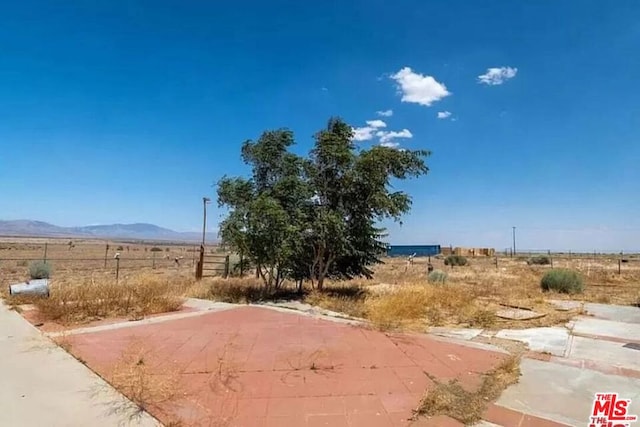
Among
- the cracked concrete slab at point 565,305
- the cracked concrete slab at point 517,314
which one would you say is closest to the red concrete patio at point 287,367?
the cracked concrete slab at point 517,314

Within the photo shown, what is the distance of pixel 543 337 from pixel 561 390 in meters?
3.10

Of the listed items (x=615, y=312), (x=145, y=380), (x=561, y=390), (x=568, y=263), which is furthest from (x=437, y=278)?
(x=568, y=263)

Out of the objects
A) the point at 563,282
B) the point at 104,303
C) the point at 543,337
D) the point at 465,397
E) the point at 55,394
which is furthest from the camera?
the point at 563,282

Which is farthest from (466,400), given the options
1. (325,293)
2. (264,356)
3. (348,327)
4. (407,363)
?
(325,293)

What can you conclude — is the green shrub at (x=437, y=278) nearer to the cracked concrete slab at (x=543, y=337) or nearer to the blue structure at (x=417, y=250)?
the cracked concrete slab at (x=543, y=337)

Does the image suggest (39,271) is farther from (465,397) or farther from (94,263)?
(94,263)

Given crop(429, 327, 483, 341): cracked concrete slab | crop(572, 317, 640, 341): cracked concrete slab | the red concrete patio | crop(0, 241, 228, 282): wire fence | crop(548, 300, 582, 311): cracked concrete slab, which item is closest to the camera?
the red concrete patio

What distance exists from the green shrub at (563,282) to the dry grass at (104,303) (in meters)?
12.5

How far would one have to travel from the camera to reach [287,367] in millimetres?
5215

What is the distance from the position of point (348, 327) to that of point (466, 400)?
3.44 m

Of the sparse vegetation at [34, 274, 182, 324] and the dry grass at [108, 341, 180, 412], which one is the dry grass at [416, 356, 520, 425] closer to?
the dry grass at [108, 341, 180, 412]

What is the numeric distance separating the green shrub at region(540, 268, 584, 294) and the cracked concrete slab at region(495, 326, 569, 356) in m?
7.26

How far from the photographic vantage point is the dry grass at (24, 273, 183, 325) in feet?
25.7

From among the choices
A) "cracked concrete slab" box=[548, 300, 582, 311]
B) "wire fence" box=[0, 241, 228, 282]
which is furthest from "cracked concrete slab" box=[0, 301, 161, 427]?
"cracked concrete slab" box=[548, 300, 582, 311]
